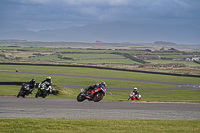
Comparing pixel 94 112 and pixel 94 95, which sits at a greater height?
pixel 94 95

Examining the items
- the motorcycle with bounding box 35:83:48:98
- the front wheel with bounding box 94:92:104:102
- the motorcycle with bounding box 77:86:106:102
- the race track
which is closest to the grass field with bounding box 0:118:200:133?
the race track

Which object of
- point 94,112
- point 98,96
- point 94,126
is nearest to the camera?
point 94,126

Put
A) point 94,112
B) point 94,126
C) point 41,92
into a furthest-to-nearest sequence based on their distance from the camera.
Result: 1. point 41,92
2. point 94,112
3. point 94,126

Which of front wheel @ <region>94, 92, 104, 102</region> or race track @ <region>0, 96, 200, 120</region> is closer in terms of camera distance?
race track @ <region>0, 96, 200, 120</region>

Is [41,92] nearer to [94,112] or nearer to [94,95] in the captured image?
[94,95]

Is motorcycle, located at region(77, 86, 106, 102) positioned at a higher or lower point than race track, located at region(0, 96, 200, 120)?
higher

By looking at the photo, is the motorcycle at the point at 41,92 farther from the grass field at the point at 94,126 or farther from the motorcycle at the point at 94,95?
the grass field at the point at 94,126

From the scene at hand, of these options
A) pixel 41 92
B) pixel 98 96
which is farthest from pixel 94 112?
pixel 41 92

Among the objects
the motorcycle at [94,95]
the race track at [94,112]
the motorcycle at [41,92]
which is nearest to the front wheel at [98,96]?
the motorcycle at [94,95]

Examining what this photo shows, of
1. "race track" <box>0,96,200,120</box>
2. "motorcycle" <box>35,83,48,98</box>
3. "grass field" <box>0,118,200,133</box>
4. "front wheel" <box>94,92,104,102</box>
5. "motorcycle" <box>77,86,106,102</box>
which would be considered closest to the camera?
"grass field" <box>0,118,200,133</box>

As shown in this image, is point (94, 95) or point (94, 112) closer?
point (94, 112)

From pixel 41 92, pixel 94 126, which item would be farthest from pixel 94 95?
pixel 94 126

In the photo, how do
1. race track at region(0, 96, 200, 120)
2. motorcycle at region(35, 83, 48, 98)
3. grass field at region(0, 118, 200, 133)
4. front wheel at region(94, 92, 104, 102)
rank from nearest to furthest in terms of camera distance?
1. grass field at region(0, 118, 200, 133)
2. race track at region(0, 96, 200, 120)
3. front wheel at region(94, 92, 104, 102)
4. motorcycle at region(35, 83, 48, 98)

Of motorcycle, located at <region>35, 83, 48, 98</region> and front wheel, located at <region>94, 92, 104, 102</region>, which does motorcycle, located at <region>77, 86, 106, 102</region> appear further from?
motorcycle, located at <region>35, 83, 48, 98</region>
